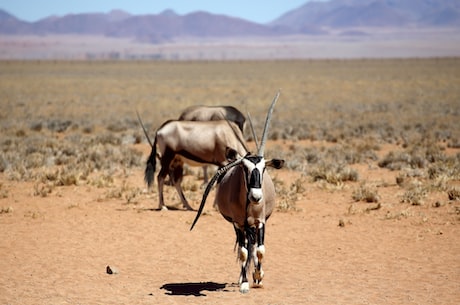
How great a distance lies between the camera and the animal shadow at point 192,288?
7688 millimetres

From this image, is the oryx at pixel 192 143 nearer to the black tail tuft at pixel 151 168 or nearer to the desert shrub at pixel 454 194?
the black tail tuft at pixel 151 168

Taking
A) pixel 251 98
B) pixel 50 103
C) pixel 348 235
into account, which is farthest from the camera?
pixel 251 98

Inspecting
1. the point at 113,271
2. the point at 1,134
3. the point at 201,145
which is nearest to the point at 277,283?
the point at 113,271

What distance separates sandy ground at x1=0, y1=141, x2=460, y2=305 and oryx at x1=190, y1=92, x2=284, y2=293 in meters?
0.41

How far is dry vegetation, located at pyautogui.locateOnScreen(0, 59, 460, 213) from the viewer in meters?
15.9

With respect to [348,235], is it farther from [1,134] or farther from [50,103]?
[50,103]

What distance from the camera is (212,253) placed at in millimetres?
9797

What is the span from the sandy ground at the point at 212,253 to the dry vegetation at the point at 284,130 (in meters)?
0.88

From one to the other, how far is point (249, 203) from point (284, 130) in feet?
65.7

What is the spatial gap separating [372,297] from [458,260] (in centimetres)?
239

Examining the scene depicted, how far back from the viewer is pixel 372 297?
292 inches

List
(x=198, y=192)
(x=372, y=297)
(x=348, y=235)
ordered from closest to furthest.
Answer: (x=372, y=297) → (x=348, y=235) → (x=198, y=192)

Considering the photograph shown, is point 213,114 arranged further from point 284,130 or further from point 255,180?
point 284,130

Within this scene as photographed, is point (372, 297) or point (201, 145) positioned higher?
point (201, 145)
